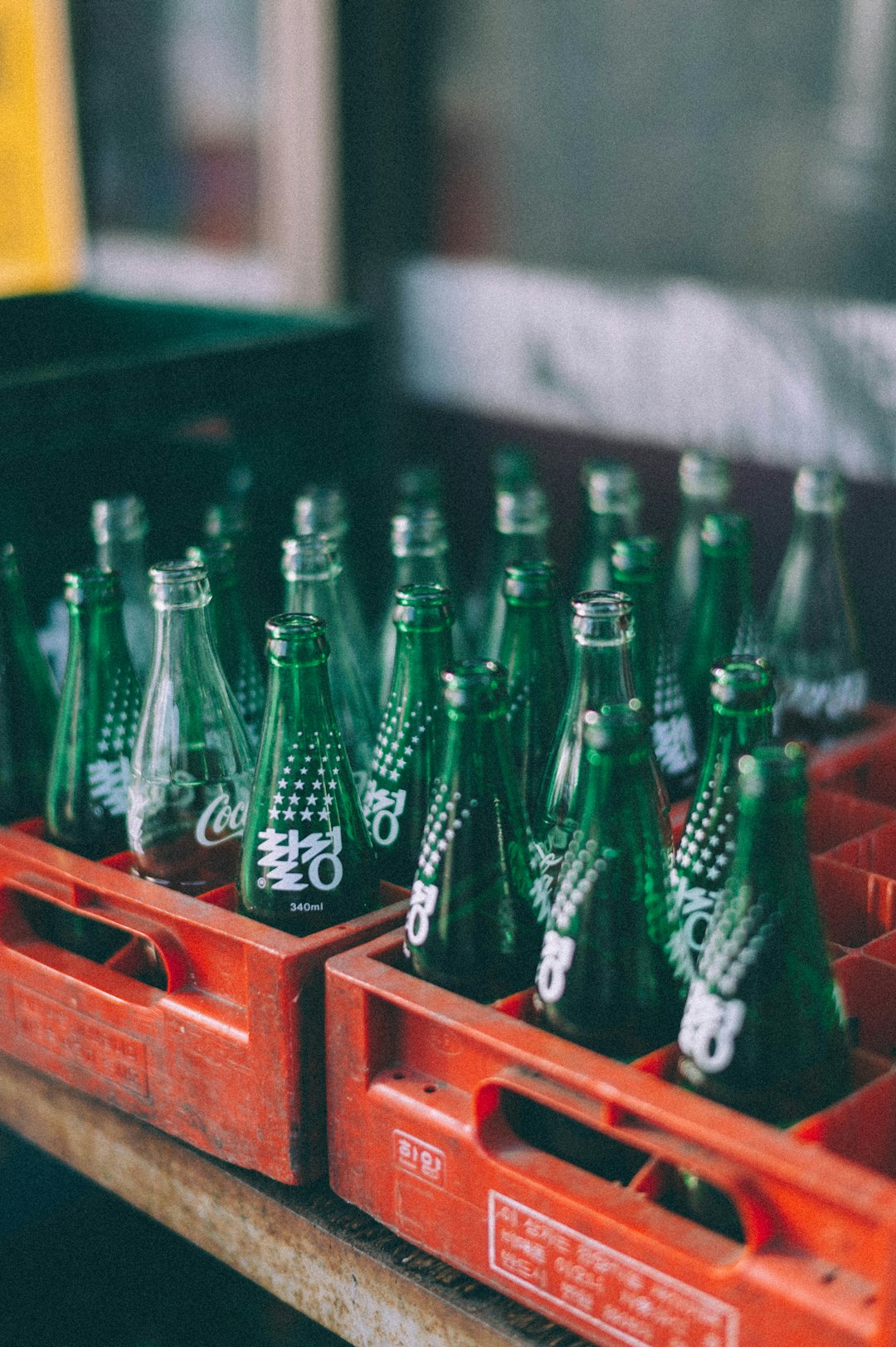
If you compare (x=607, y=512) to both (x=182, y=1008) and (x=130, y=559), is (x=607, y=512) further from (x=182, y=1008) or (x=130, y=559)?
(x=182, y=1008)

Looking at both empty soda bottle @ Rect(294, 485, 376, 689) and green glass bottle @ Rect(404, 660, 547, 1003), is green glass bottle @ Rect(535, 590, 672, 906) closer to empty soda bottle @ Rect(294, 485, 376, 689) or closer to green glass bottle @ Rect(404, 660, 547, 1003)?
green glass bottle @ Rect(404, 660, 547, 1003)

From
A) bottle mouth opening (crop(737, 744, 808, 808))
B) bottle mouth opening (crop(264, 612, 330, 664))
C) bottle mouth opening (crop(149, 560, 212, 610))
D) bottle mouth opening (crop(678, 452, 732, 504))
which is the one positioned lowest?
bottle mouth opening (crop(737, 744, 808, 808))

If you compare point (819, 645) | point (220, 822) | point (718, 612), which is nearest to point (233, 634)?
point (220, 822)

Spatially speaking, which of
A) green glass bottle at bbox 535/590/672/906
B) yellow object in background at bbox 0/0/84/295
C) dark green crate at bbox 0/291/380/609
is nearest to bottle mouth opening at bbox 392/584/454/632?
green glass bottle at bbox 535/590/672/906

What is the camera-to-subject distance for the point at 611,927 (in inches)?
33.5

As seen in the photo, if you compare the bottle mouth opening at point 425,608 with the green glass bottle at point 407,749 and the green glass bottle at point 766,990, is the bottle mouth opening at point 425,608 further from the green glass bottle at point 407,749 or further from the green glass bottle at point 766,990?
the green glass bottle at point 766,990

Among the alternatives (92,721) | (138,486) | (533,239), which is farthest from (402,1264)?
(533,239)

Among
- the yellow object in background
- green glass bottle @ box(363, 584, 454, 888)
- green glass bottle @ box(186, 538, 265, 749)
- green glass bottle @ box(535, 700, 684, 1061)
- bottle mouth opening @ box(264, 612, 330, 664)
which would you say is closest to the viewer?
green glass bottle @ box(535, 700, 684, 1061)

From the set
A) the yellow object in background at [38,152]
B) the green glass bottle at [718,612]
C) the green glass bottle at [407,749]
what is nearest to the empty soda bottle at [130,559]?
the green glass bottle at [407,749]

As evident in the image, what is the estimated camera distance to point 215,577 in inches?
47.1

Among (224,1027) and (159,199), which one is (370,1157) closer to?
(224,1027)

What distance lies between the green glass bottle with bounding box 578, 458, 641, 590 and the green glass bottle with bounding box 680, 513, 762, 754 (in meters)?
0.10

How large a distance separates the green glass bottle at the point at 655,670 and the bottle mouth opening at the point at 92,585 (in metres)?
0.42

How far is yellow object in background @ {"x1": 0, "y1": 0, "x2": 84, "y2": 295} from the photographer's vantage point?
229 cm
